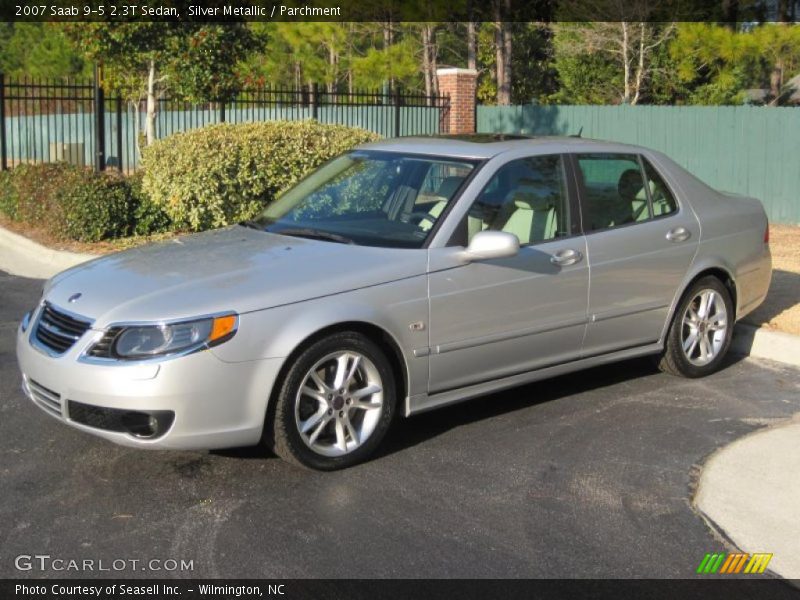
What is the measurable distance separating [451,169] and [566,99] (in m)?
26.1

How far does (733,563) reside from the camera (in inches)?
178

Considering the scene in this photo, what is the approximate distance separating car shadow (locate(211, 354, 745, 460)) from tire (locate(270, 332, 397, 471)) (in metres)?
0.27

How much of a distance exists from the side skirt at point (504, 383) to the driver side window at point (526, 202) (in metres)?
0.78

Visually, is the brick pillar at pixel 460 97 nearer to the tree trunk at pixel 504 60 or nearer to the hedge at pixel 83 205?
the tree trunk at pixel 504 60

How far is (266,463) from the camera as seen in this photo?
550 centimetres

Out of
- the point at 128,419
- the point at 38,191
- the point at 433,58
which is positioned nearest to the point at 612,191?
the point at 128,419

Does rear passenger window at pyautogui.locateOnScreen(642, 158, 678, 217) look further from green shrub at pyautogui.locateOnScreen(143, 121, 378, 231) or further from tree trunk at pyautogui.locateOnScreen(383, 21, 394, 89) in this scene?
tree trunk at pyautogui.locateOnScreen(383, 21, 394, 89)

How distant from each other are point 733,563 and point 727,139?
15.5 meters

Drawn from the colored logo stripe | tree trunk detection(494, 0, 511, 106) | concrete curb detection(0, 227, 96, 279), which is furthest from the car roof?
tree trunk detection(494, 0, 511, 106)

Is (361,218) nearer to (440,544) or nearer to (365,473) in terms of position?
(365,473)

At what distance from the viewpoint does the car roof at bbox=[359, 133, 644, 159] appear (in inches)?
252

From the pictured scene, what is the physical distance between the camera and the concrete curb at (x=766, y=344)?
8.00 meters

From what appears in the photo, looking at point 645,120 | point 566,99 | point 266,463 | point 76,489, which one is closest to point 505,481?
point 266,463

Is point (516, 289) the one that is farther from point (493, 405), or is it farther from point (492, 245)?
point (493, 405)
